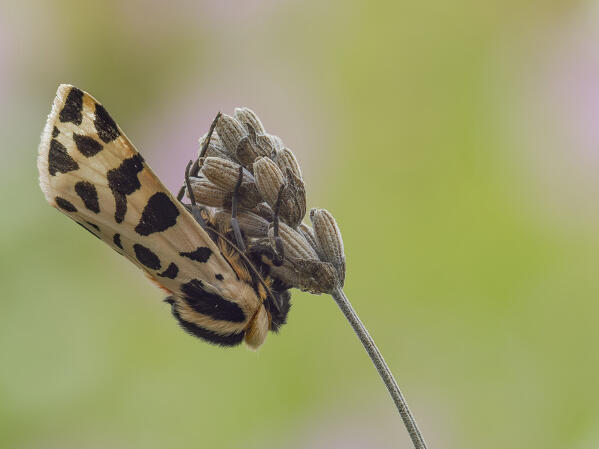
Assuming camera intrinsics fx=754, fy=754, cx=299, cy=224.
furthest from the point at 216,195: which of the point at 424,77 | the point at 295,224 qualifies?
the point at 424,77

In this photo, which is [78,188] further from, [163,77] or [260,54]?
[260,54]

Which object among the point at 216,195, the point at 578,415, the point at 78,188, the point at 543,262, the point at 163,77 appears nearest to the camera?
the point at 78,188

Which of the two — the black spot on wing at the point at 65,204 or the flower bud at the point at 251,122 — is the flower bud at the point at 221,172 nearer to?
the flower bud at the point at 251,122

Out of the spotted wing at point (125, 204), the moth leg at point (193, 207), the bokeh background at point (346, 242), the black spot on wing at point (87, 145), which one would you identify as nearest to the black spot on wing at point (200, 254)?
the spotted wing at point (125, 204)

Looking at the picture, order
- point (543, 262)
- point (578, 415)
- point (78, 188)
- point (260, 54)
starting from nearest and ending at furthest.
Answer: point (78, 188), point (578, 415), point (543, 262), point (260, 54)

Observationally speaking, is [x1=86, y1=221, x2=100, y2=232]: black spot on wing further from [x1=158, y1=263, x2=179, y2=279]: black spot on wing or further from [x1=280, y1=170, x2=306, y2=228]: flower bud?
[x1=280, y1=170, x2=306, y2=228]: flower bud

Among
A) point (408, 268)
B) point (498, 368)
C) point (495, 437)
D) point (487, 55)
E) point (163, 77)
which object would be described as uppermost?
point (487, 55)

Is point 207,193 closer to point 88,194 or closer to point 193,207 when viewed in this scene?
point 193,207
